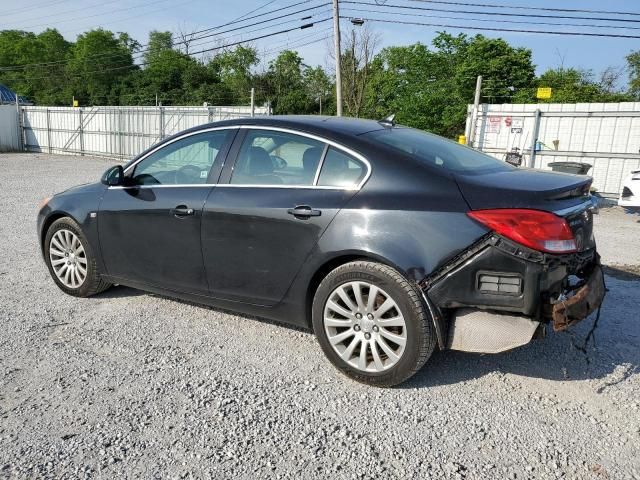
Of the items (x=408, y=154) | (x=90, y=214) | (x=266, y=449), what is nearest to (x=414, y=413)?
(x=266, y=449)

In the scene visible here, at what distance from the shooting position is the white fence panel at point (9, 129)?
26.9m

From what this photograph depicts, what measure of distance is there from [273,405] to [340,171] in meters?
1.45

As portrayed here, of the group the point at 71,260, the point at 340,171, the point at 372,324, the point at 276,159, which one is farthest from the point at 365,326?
the point at 71,260

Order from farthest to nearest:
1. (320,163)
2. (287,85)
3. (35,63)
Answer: (35,63) < (287,85) < (320,163)

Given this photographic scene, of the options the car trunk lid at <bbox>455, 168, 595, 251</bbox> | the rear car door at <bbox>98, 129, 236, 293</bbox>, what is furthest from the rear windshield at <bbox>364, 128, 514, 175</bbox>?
the rear car door at <bbox>98, 129, 236, 293</bbox>

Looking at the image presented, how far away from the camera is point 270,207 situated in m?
3.37

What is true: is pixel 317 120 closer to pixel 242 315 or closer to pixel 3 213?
pixel 242 315

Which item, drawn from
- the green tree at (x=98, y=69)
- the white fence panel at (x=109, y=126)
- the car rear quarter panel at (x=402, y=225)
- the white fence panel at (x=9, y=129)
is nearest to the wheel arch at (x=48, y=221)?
the car rear quarter panel at (x=402, y=225)

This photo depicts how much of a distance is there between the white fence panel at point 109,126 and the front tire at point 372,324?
1414cm

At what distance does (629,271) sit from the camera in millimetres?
5793

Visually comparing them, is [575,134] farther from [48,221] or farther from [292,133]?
[48,221]

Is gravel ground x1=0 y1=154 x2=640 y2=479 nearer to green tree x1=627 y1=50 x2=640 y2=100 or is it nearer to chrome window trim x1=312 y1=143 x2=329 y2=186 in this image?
chrome window trim x1=312 y1=143 x2=329 y2=186

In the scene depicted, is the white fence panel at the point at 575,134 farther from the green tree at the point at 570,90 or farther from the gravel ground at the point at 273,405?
the green tree at the point at 570,90

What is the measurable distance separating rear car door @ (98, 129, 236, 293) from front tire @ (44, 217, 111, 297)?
0.24m
